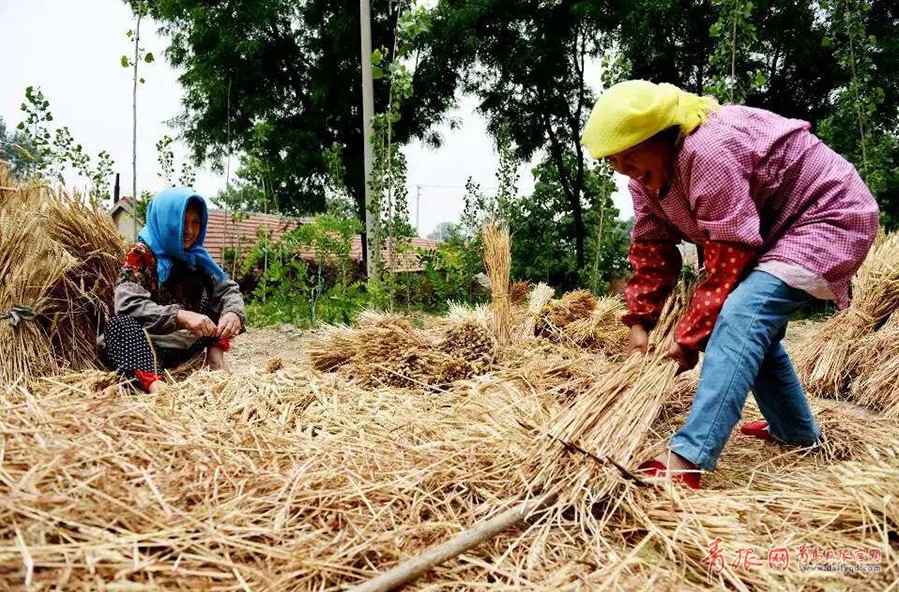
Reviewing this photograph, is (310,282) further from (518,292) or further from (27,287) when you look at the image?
(27,287)

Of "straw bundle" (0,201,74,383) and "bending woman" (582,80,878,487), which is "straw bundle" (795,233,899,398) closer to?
"bending woman" (582,80,878,487)

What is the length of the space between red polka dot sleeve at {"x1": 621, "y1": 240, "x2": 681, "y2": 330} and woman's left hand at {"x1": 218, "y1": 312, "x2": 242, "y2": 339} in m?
1.84

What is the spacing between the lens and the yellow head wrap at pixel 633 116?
1.68 meters

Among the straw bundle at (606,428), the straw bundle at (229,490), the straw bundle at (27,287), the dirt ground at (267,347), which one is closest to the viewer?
the straw bundle at (229,490)

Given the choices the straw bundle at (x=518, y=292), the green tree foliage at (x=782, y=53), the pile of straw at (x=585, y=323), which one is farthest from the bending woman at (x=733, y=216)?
the green tree foliage at (x=782, y=53)

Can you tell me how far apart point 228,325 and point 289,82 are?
11.3 metres

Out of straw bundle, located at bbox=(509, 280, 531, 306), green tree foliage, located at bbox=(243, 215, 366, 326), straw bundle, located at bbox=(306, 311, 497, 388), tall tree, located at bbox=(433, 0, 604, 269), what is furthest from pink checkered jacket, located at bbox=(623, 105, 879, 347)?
tall tree, located at bbox=(433, 0, 604, 269)

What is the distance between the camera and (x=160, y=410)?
2.02 m

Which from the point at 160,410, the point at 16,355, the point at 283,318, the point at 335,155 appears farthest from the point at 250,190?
the point at 160,410

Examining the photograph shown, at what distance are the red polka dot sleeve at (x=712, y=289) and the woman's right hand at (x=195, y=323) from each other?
6.55ft

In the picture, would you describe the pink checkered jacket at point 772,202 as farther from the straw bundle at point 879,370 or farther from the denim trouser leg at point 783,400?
the straw bundle at point 879,370

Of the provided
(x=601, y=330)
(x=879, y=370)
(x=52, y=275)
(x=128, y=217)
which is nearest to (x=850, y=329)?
(x=879, y=370)

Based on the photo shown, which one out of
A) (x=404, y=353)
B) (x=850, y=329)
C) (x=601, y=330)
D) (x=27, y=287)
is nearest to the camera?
(x=27, y=287)

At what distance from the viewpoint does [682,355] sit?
184 centimetres
